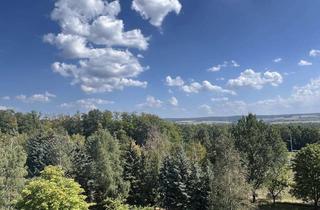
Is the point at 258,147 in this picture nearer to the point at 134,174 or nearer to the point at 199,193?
the point at 199,193

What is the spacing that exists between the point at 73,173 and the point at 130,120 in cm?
6765

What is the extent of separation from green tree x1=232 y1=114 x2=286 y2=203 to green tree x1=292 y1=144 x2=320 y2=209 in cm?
526

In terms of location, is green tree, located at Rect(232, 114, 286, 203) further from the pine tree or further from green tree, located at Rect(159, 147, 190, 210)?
the pine tree

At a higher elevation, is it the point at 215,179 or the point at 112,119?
the point at 112,119

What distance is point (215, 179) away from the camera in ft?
150

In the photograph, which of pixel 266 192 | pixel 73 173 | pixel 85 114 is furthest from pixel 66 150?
pixel 85 114

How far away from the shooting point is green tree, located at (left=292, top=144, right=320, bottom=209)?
54044mm

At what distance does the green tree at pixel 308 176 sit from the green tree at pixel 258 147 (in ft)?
17.2

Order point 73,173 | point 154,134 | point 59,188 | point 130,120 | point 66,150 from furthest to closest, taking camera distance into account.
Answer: point 130,120 < point 154,134 < point 66,150 < point 73,173 < point 59,188

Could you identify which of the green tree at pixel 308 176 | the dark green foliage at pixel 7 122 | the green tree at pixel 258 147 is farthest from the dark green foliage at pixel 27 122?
the green tree at pixel 308 176

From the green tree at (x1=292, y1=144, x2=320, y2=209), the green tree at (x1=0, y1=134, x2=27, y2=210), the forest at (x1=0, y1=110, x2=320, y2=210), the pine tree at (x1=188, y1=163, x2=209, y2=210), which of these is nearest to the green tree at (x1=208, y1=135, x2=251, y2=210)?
the forest at (x1=0, y1=110, x2=320, y2=210)

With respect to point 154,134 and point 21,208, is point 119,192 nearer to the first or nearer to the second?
point 21,208

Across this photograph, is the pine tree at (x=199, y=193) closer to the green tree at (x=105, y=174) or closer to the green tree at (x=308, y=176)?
the green tree at (x=105, y=174)

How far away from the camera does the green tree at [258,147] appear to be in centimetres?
6103
